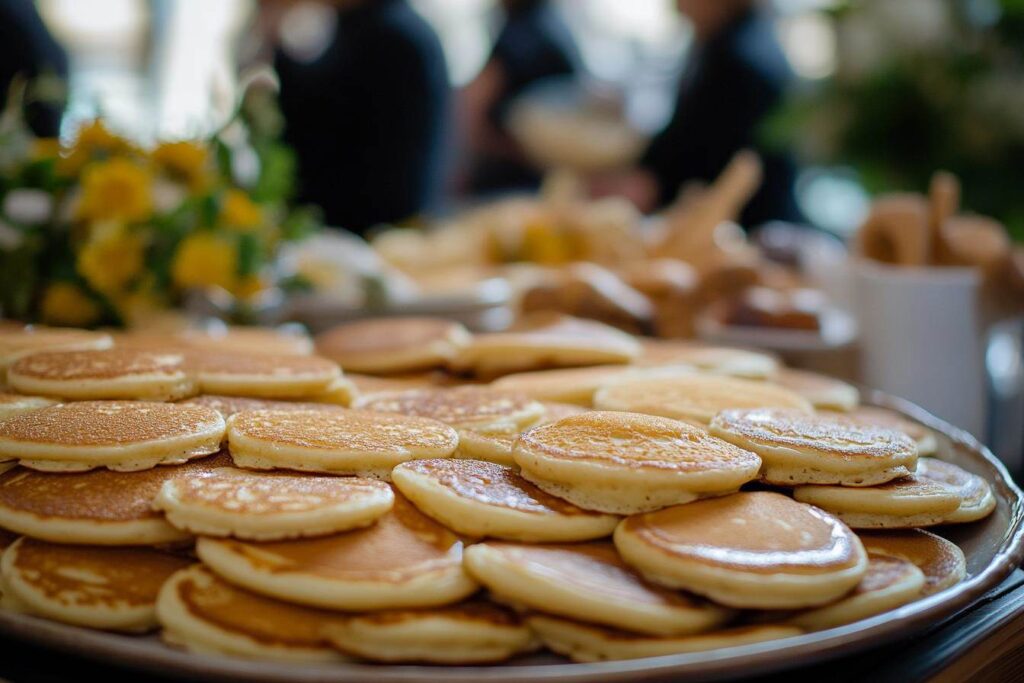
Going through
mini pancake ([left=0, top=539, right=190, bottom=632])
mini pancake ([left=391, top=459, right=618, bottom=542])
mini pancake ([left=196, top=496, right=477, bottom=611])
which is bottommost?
mini pancake ([left=0, top=539, right=190, bottom=632])

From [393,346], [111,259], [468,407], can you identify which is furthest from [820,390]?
[111,259]

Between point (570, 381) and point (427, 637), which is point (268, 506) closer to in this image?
point (427, 637)

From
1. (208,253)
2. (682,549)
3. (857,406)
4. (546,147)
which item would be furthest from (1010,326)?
(546,147)

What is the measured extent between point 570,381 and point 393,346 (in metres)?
0.33

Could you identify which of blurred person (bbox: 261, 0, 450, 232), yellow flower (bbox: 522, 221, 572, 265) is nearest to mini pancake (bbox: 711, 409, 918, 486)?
yellow flower (bbox: 522, 221, 572, 265)

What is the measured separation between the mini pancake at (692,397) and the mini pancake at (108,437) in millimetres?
→ 485

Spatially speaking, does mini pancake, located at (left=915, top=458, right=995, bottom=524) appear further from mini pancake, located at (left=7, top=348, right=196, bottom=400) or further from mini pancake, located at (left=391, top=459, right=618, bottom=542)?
mini pancake, located at (left=7, top=348, right=196, bottom=400)

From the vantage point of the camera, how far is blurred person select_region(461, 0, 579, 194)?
5223mm

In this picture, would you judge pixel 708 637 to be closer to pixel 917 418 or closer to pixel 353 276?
pixel 917 418

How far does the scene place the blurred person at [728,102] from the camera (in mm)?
4176

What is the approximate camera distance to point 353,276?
2.03 meters

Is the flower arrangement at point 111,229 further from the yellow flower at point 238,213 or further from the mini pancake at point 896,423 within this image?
the mini pancake at point 896,423

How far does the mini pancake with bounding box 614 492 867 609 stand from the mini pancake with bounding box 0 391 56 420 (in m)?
0.70

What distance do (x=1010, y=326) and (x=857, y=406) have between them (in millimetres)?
605
